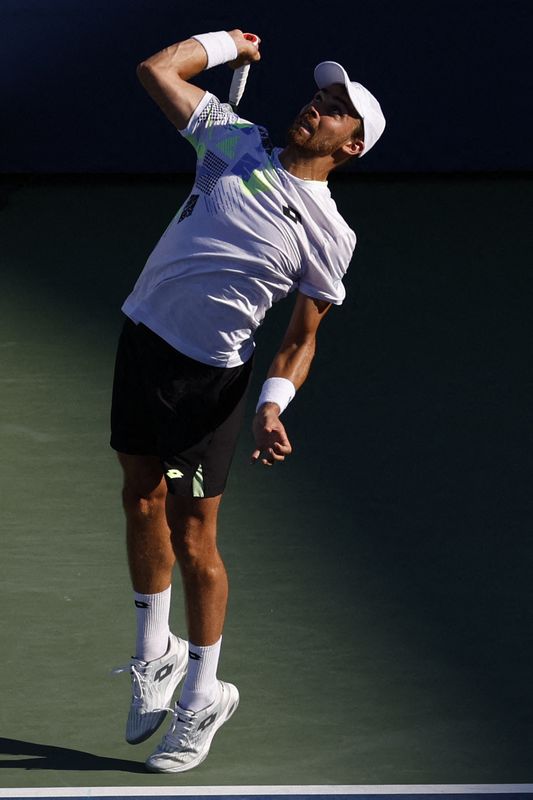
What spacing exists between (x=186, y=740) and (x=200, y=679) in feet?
0.67

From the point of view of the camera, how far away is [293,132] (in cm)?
448

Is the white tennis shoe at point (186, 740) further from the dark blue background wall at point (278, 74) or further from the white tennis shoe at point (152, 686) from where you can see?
the dark blue background wall at point (278, 74)

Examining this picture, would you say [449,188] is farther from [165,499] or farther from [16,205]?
[165,499]

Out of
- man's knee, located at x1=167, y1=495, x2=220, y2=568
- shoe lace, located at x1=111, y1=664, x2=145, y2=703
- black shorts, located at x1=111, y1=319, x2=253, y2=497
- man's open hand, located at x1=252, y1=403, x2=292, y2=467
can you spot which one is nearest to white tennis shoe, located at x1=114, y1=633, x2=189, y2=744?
shoe lace, located at x1=111, y1=664, x2=145, y2=703

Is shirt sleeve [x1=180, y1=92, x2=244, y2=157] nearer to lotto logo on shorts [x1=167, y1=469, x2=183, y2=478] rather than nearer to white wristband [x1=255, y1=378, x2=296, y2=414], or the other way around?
white wristband [x1=255, y1=378, x2=296, y2=414]

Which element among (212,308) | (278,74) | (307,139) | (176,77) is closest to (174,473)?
(212,308)

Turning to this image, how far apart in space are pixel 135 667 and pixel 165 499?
549mm

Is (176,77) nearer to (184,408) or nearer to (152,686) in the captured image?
(184,408)

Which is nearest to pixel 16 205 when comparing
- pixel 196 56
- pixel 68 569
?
pixel 68 569

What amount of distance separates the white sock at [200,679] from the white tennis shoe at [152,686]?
11 cm

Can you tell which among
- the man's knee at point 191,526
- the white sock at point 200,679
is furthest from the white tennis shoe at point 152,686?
the man's knee at point 191,526

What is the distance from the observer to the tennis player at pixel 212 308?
14.7 ft

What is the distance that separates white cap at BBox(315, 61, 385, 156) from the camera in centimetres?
448

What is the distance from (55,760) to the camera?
4.57 meters
